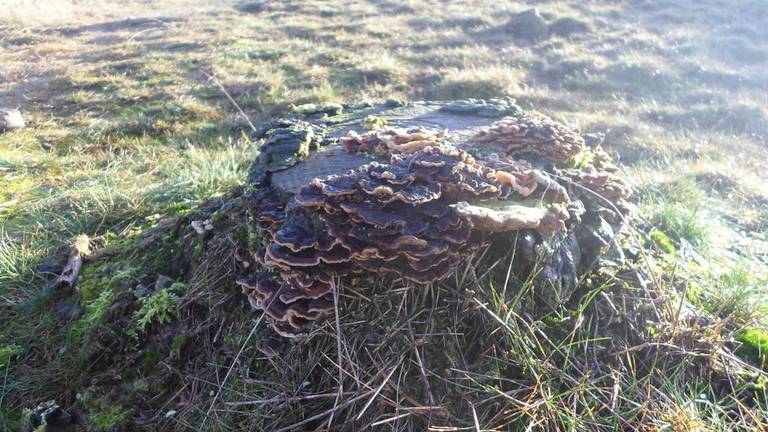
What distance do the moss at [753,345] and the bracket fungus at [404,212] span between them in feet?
3.93

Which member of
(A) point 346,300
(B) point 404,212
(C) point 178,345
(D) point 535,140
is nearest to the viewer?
(B) point 404,212

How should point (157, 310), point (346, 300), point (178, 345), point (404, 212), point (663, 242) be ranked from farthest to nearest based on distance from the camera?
1. point (663, 242)
2. point (157, 310)
3. point (178, 345)
4. point (346, 300)
5. point (404, 212)

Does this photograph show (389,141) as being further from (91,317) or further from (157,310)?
(91,317)

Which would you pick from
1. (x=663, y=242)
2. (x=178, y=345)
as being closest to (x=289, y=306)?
(x=178, y=345)

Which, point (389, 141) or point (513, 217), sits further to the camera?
point (389, 141)

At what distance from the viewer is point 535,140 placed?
3939 millimetres

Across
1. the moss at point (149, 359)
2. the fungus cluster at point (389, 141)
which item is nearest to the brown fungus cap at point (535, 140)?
the fungus cluster at point (389, 141)

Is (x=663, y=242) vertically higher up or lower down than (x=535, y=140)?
lower down

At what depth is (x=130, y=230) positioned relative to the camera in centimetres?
514

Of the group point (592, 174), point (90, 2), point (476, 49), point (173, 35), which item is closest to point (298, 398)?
point (592, 174)

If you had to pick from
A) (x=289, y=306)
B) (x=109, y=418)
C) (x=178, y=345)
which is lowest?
(x=109, y=418)

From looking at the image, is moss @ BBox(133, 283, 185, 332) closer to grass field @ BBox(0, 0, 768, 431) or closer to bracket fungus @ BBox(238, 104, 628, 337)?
grass field @ BBox(0, 0, 768, 431)

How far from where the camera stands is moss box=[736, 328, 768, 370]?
340 centimetres

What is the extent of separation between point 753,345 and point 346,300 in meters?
2.90
